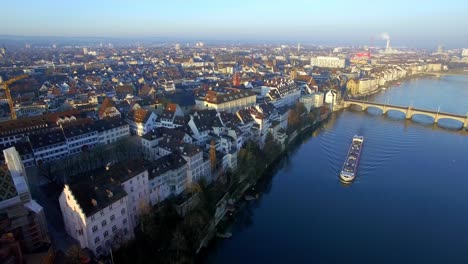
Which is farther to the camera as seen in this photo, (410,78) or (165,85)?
(410,78)

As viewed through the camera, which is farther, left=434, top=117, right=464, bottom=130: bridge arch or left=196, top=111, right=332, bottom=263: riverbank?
left=434, top=117, right=464, bottom=130: bridge arch

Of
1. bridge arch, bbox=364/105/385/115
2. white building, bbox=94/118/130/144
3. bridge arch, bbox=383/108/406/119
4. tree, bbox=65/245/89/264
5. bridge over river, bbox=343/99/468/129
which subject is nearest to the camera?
tree, bbox=65/245/89/264

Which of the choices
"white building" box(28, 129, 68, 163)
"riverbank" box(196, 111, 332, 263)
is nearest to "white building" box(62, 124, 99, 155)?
"white building" box(28, 129, 68, 163)

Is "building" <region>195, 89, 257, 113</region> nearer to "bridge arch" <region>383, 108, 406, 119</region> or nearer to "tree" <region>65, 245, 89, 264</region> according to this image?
"bridge arch" <region>383, 108, 406, 119</region>

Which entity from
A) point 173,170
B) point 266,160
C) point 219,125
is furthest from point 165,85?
point 173,170

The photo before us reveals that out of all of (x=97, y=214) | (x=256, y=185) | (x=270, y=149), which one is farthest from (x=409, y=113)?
(x=97, y=214)

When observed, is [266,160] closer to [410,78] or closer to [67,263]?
[67,263]
